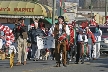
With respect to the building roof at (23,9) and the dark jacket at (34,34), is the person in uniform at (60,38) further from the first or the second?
the building roof at (23,9)

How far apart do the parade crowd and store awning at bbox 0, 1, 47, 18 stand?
58.4 feet

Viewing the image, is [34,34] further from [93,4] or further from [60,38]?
[93,4]

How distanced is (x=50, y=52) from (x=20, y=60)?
15.6 feet

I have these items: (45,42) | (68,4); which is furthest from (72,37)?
(68,4)

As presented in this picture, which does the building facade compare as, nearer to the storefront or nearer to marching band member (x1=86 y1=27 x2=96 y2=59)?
the storefront

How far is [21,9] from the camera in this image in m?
42.8

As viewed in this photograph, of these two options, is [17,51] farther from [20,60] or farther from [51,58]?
[51,58]

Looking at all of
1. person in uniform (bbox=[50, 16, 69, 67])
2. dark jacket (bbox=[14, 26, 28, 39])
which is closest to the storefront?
dark jacket (bbox=[14, 26, 28, 39])

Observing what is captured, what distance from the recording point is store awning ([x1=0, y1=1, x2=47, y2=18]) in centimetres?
4219

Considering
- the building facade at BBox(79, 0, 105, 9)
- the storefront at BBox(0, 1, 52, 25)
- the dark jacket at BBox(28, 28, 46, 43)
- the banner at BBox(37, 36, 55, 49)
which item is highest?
the building facade at BBox(79, 0, 105, 9)

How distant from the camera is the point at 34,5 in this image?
42.5 m

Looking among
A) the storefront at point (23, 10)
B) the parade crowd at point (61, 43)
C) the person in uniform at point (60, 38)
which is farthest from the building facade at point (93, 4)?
the person in uniform at point (60, 38)

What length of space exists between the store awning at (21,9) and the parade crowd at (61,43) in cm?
1779

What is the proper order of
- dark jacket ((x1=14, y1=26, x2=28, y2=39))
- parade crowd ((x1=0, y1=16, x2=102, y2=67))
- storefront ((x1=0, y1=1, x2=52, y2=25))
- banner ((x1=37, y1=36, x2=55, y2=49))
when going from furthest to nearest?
storefront ((x1=0, y1=1, x2=52, y2=25)) < banner ((x1=37, y1=36, x2=55, y2=49)) < dark jacket ((x1=14, y1=26, x2=28, y2=39)) < parade crowd ((x1=0, y1=16, x2=102, y2=67))
